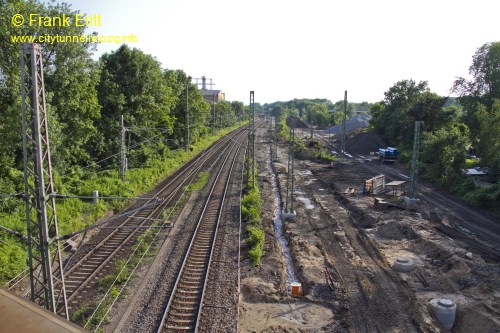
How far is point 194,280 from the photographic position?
15.7m

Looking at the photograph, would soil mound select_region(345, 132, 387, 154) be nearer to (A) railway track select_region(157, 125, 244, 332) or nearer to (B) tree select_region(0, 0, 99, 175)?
(A) railway track select_region(157, 125, 244, 332)

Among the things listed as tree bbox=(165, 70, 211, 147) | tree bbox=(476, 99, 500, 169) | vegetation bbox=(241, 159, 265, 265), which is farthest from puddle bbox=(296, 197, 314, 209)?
tree bbox=(165, 70, 211, 147)

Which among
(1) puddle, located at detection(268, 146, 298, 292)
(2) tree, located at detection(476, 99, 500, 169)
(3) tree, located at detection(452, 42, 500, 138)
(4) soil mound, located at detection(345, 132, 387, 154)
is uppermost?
(3) tree, located at detection(452, 42, 500, 138)

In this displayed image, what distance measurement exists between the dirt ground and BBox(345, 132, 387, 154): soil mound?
34987mm

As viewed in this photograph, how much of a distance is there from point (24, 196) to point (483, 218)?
28.0 m

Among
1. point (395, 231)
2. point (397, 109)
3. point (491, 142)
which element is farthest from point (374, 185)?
point (397, 109)

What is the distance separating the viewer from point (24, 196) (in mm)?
8398

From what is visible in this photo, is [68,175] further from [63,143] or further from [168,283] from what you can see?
[168,283]

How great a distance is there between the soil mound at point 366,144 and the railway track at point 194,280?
41.3 metres

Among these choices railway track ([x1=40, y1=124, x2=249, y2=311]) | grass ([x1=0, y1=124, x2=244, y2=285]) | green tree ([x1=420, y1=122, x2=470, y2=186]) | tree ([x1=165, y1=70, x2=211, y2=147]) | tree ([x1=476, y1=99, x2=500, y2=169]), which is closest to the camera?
railway track ([x1=40, y1=124, x2=249, y2=311])

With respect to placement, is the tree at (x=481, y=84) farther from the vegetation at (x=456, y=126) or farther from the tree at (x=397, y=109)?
the tree at (x=397, y=109)

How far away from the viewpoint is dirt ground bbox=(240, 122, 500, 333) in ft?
44.1

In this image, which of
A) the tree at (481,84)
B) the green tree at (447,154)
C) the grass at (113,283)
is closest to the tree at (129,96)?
the grass at (113,283)

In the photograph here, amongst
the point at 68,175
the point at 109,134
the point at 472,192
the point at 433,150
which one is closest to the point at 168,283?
the point at 68,175
